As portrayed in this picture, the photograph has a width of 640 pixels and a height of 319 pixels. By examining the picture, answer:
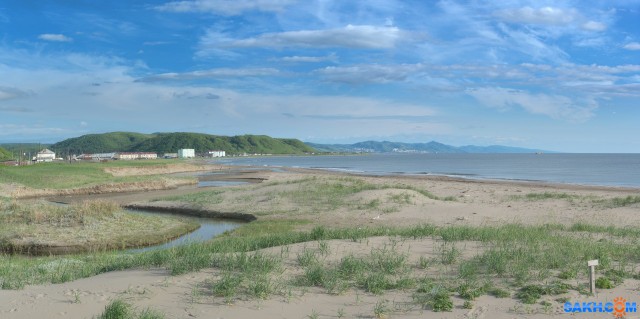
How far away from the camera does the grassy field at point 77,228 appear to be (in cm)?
2188

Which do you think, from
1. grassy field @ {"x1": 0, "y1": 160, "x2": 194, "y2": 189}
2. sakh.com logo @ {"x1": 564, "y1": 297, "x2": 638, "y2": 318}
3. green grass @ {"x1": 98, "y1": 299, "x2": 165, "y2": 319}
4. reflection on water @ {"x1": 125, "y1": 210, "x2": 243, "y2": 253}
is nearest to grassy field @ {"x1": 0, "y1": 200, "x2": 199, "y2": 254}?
reflection on water @ {"x1": 125, "y1": 210, "x2": 243, "y2": 253}

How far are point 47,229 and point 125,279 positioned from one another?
51.2 feet

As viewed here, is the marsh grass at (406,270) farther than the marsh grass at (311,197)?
No

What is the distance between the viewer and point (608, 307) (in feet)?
28.3

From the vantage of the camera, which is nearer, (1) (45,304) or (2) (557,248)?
(1) (45,304)

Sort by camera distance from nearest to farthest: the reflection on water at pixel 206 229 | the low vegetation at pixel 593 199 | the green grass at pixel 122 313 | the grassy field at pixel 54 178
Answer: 1. the green grass at pixel 122 313
2. the reflection on water at pixel 206 229
3. the low vegetation at pixel 593 199
4. the grassy field at pixel 54 178

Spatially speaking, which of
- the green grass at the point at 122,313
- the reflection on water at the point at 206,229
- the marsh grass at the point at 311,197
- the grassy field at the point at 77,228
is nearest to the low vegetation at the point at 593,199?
the marsh grass at the point at 311,197

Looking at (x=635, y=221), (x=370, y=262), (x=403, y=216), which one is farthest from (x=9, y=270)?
(x=635, y=221)

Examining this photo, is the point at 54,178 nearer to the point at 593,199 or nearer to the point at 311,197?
the point at 311,197

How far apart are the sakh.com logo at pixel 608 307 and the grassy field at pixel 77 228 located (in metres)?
18.6

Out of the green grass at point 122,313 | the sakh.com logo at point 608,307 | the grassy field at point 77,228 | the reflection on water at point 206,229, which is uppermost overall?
the green grass at point 122,313

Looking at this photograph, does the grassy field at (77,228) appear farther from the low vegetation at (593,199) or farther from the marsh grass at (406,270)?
the low vegetation at (593,199)

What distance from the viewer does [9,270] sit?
41.1 ft

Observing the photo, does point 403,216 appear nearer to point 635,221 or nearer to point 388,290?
point 635,221
